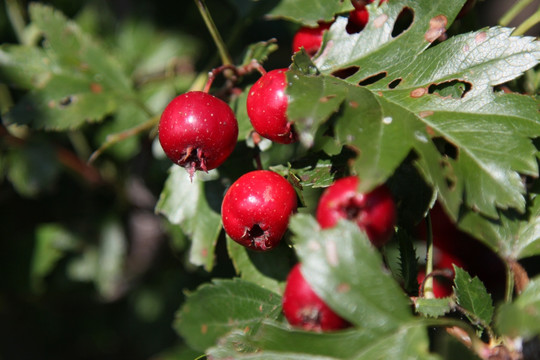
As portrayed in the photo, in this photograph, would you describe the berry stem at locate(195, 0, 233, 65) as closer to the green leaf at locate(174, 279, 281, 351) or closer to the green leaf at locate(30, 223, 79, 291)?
the green leaf at locate(174, 279, 281, 351)

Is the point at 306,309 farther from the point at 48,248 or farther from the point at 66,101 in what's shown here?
the point at 48,248

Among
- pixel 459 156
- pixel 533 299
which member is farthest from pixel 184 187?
pixel 533 299

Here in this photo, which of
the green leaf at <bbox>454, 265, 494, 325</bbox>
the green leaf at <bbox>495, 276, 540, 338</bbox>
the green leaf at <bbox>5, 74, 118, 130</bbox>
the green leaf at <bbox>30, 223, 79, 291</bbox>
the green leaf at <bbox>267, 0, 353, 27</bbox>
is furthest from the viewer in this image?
the green leaf at <bbox>30, 223, 79, 291</bbox>

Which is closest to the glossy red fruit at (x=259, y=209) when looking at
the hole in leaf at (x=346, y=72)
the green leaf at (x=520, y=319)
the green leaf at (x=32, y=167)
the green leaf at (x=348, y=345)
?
the green leaf at (x=348, y=345)

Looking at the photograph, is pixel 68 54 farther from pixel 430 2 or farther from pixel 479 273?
pixel 479 273

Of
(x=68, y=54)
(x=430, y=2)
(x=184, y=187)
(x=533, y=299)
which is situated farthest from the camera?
(x=68, y=54)

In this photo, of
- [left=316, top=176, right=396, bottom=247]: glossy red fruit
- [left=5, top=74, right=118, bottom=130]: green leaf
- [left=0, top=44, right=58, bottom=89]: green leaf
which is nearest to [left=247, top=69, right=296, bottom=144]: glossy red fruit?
[left=316, top=176, right=396, bottom=247]: glossy red fruit

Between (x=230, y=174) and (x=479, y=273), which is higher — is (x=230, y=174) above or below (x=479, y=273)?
above
